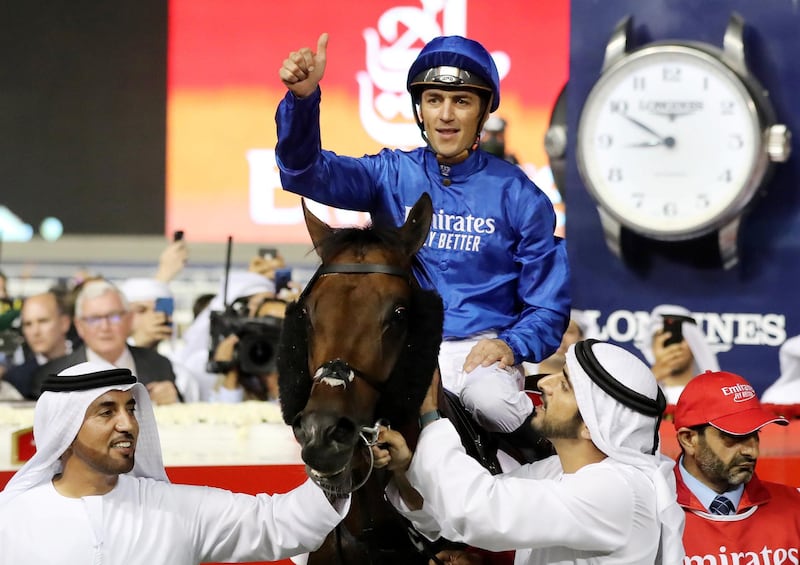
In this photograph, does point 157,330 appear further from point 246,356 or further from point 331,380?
point 331,380

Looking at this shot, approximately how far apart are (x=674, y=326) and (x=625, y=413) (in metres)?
3.46

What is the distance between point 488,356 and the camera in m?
2.61

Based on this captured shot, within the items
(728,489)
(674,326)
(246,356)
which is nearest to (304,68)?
(728,489)

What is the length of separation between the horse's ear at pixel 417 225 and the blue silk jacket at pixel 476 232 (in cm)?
35

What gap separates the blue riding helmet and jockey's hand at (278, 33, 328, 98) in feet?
1.24

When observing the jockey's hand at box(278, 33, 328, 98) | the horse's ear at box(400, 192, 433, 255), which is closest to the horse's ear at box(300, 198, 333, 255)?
the horse's ear at box(400, 192, 433, 255)

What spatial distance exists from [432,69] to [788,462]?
2.12 m

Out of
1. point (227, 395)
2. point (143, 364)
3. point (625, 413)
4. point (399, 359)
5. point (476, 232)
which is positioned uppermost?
point (476, 232)

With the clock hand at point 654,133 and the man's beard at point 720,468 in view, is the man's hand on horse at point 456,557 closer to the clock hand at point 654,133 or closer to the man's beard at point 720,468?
the man's beard at point 720,468

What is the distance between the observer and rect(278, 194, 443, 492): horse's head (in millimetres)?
2082

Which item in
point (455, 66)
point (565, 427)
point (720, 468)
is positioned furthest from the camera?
point (720, 468)

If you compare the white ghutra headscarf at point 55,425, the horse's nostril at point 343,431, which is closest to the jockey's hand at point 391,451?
the horse's nostril at point 343,431

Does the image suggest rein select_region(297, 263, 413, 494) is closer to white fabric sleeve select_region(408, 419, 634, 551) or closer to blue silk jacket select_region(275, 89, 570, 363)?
white fabric sleeve select_region(408, 419, 634, 551)

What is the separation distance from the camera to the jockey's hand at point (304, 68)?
247 cm
